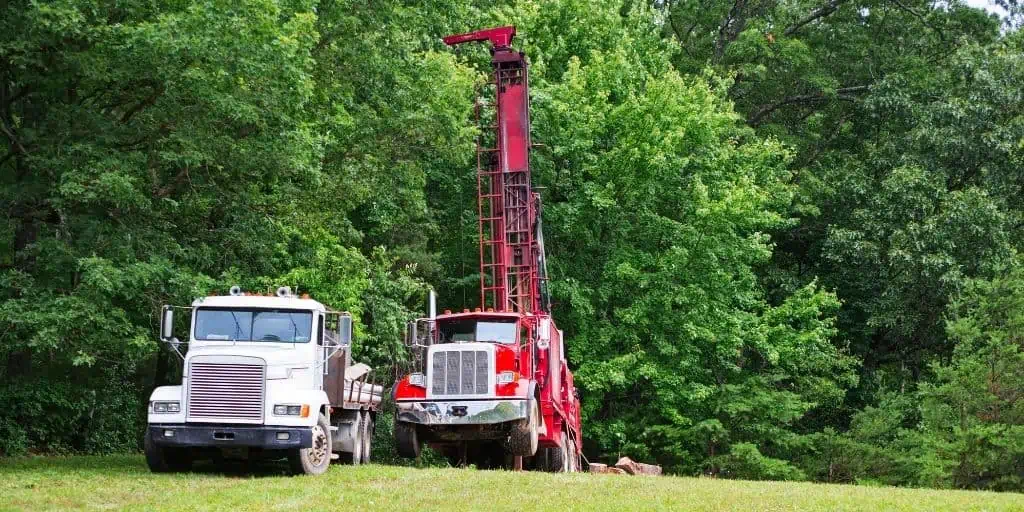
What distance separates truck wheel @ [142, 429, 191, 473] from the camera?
60.9 ft

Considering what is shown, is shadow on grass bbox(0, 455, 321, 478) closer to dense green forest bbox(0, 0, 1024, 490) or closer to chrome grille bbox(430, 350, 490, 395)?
dense green forest bbox(0, 0, 1024, 490)

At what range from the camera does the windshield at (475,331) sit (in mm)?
22938

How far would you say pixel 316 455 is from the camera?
1883cm

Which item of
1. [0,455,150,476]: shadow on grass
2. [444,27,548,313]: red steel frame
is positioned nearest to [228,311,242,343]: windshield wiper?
[0,455,150,476]: shadow on grass

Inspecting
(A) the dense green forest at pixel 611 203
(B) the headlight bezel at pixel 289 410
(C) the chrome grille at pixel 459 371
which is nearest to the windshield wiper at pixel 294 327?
(B) the headlight bezel at pixel 289 410

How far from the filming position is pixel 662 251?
36.3 metres

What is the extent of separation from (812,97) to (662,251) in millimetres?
9461

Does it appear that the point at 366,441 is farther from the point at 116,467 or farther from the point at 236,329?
the point at 236,329

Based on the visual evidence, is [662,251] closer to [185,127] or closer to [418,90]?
[418,90]

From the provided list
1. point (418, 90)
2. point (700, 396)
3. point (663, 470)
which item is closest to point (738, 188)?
point (700, 396)

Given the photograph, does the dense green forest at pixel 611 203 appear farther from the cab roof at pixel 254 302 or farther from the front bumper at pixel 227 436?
the front bumper at pixel 227 436

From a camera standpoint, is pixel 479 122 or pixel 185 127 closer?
pixel 185 127

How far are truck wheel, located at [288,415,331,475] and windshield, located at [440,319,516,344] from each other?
4.33 m

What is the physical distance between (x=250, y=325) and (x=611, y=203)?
17.0m
